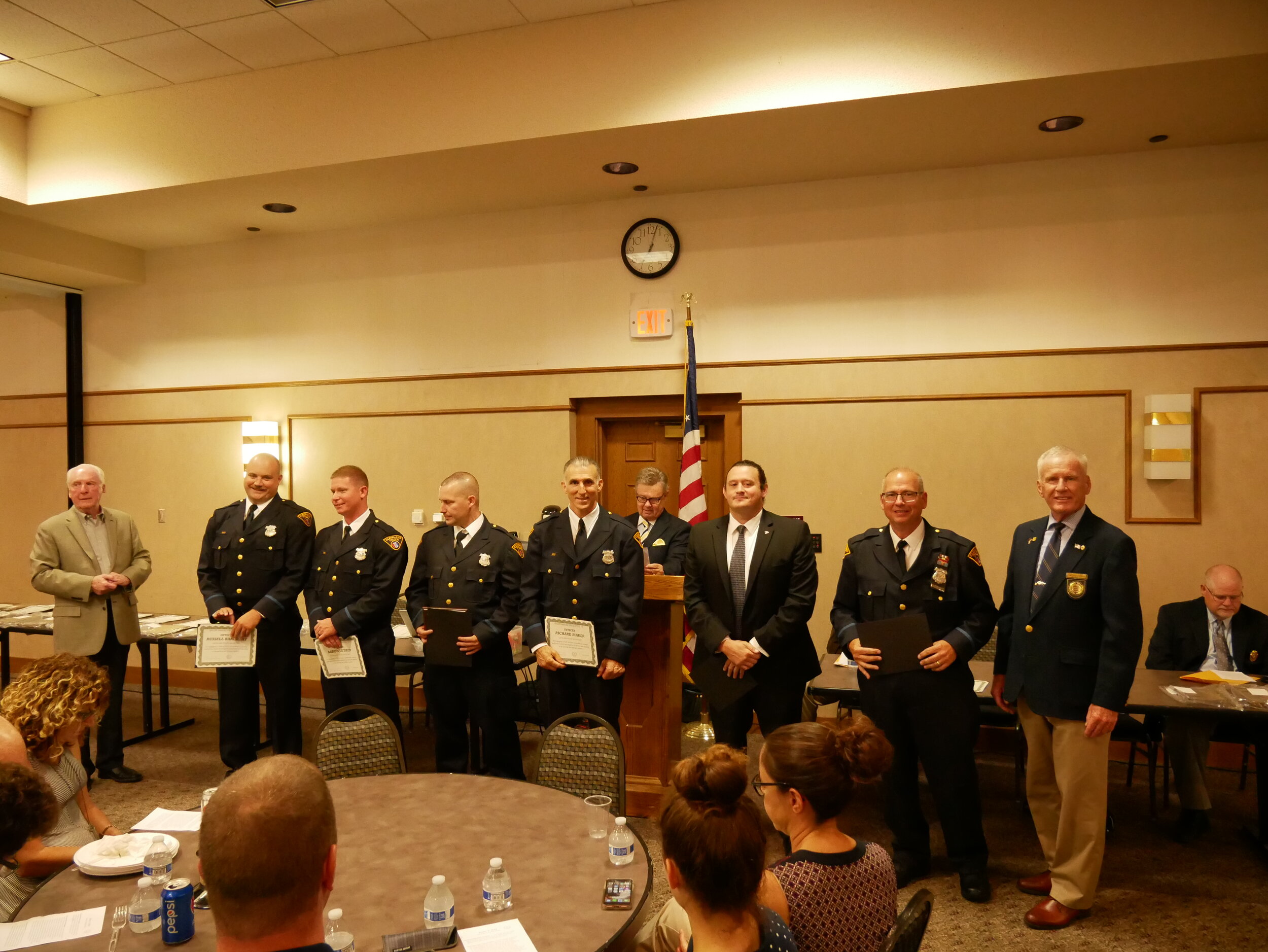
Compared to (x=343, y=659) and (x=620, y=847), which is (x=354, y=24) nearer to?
(x=343, y=659)

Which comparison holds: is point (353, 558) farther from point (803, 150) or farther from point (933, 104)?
point (933, 104)

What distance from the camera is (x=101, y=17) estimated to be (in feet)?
16.2

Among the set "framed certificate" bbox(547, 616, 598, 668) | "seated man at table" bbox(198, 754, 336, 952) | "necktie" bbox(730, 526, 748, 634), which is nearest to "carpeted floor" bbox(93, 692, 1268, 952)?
"framed certificate" bbox(547, 616, 598, 668)

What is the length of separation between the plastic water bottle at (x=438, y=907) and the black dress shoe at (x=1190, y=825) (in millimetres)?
3781

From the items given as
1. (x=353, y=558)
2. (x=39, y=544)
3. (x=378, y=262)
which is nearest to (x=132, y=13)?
(x=378, y=262)

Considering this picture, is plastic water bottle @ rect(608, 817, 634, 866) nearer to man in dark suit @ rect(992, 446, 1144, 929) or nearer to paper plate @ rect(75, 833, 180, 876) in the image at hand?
paper plate @ rect(75, 833, 180, 876)

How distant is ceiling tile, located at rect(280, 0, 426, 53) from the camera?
4.86 m

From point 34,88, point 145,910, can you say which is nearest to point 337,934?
point 145,910

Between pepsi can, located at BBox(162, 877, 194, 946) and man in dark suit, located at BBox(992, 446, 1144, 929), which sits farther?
man in dark suit, located at BBox(992, 446, 1144, 929)

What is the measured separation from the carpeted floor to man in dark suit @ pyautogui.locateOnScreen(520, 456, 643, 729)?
750 mm

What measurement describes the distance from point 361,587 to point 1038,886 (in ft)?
11.5

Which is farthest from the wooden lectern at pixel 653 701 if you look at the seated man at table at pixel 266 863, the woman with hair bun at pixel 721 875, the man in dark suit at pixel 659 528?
the seated man at table at pixel 266 863

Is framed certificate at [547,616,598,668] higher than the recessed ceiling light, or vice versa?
the recessed ceiling light

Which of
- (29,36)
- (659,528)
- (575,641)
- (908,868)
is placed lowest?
(908,868)
